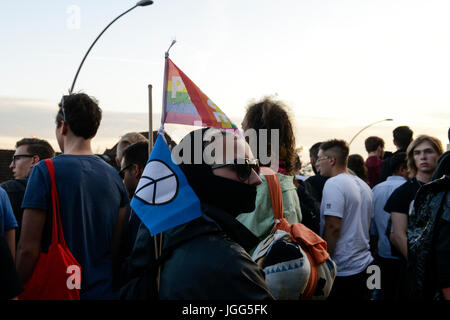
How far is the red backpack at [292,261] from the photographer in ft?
8.35

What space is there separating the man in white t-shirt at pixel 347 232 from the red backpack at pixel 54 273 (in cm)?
246

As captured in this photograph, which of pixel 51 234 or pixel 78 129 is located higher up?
pixel 78 129

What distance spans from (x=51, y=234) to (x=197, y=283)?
143cm

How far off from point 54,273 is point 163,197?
1058 mm

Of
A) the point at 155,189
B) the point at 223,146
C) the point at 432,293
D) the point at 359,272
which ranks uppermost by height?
the point at 223,146

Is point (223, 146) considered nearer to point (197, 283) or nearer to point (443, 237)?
point (197, 283)

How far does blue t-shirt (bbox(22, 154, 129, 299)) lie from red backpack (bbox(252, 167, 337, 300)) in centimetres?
96

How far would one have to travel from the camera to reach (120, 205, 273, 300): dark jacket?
5.07ft

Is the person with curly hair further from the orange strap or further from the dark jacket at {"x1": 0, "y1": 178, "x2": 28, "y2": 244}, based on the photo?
the dark jacket at {"x1": 0, "y1": 178, "x2": 28, "y2": 244}

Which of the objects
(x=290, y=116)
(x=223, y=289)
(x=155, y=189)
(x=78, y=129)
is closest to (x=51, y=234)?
(x=78, y=129)

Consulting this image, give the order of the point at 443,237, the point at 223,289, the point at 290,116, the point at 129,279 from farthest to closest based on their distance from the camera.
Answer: the point at 290,116
the point at 443,237
the point at 129,279
the point at 223,289

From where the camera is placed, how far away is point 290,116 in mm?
3541

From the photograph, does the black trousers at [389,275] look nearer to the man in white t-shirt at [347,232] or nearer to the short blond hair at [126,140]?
the man in white t-shirt at [347,232]

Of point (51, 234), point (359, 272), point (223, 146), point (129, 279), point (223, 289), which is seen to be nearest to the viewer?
point (223, 289)
